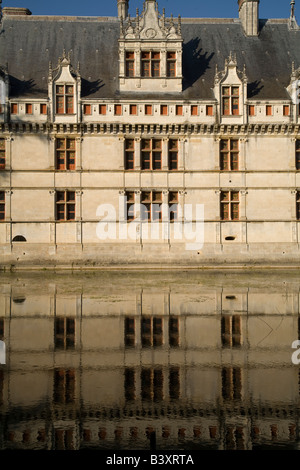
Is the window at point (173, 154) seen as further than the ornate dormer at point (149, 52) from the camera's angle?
No

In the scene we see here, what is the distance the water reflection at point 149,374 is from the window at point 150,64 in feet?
74.4

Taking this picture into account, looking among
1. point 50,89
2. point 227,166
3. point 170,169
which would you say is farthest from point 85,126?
point 227,166

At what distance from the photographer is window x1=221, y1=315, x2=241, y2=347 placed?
11330 mm

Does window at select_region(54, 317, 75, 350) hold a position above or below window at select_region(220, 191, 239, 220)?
below

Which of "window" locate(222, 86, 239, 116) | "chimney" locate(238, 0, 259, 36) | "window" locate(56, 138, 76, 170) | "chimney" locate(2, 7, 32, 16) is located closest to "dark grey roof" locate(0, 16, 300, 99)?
"chimney" locate(238, 0, 259, 36)

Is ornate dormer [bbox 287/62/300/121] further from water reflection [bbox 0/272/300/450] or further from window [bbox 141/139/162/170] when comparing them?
water reflection [bbox 0/272/300/450]

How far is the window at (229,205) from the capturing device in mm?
35250

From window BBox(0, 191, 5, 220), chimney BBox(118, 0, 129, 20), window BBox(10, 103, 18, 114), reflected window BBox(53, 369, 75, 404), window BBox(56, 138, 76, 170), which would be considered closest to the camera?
reflected window BBox(53, 369, 75, 404)

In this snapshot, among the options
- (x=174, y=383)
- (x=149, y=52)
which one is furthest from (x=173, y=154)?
(x=174, y=383)

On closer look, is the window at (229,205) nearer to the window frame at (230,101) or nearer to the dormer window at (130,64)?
the window frame at (230,101)

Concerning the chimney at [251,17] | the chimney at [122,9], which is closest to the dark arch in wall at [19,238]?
the chimney at [122,9]

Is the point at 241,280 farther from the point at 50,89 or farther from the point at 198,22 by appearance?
the point at 198,22

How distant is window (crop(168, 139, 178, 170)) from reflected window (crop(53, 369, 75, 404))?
89.5 feet

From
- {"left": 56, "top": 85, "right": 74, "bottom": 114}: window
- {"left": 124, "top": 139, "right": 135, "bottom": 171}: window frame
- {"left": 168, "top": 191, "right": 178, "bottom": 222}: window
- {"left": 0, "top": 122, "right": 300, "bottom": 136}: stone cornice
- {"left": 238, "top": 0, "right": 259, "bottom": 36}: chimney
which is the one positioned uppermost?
{"left": 238, "top": 0, "right": 259, "bottom": 36}: chimney
